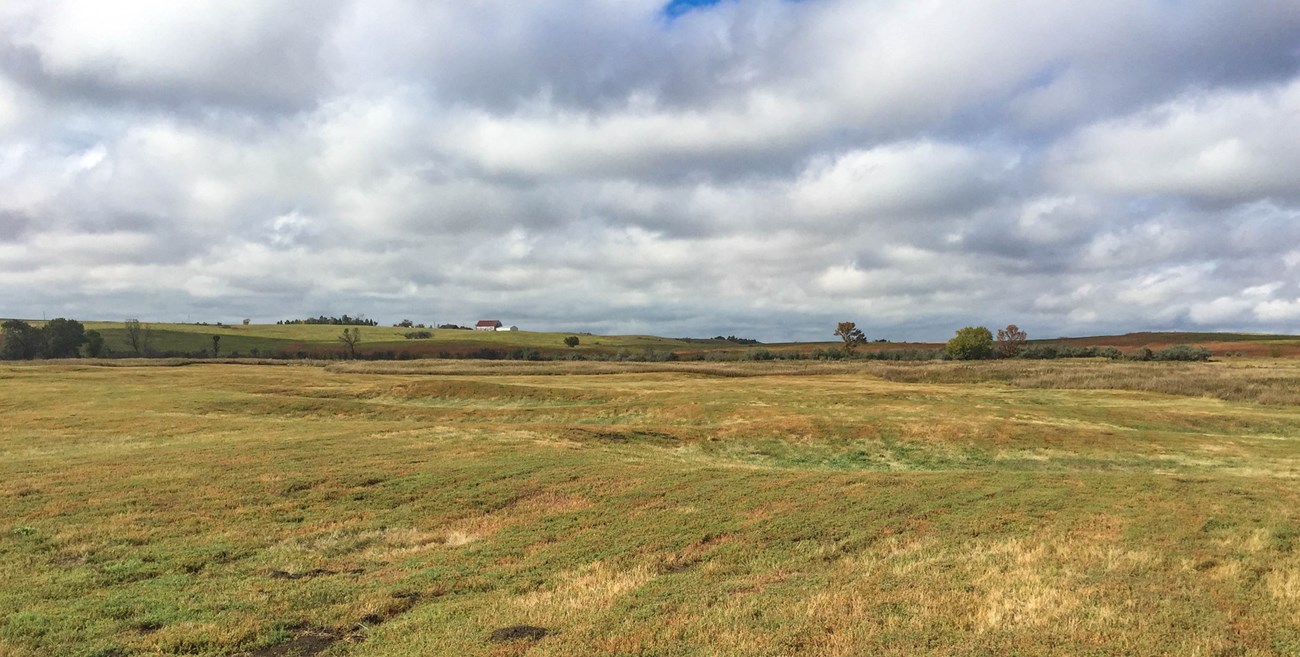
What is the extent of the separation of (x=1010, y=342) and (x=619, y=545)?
541ft

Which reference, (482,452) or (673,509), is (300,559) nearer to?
(673,509)

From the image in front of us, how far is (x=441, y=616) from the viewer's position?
1105 cm

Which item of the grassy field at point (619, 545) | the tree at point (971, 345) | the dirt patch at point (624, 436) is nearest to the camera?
the grassy field at point (619, 545)

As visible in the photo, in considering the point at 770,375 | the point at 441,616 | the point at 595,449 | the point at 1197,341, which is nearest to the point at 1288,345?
the point at 1197,341

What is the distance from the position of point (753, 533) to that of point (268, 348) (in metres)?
194

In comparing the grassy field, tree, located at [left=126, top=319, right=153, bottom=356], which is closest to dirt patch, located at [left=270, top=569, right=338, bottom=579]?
the grassy field

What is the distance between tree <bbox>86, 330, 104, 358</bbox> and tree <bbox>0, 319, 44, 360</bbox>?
8721 mm

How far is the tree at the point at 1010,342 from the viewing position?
5918 inches

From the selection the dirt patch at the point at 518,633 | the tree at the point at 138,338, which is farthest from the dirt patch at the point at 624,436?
the tree at the point at 138,338

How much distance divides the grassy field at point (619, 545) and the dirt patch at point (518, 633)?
4.5 inches

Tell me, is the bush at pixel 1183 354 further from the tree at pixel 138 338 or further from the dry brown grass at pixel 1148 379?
the tree at pixel 138 338

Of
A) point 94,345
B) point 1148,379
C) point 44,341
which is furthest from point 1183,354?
point 44,341

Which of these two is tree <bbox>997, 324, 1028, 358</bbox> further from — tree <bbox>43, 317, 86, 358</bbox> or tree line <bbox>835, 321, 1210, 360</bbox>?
tree <bbox>43, 317, 86, 358</bbox>

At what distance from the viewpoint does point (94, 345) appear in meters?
164
